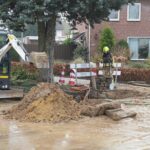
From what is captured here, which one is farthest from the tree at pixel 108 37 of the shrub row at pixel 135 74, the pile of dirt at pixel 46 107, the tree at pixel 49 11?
the pile of dirt at pixel 46 107

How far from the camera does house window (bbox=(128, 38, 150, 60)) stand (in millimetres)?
40312

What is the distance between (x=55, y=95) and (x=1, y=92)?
13.1 ft

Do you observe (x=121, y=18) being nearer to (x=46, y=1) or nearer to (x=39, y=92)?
(x=46, y=1)

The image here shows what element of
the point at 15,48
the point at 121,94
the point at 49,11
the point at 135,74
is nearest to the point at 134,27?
the point at 135,74

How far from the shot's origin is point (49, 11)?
19.1m

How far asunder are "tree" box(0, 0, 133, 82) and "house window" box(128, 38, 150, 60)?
1925 cm

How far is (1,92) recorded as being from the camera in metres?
17.9

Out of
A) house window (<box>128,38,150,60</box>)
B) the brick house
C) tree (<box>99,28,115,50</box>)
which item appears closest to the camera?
tree (<box>99,28,115,50</box>)

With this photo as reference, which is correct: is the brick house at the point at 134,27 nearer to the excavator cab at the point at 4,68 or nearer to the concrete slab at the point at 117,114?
the excavator cab at the point at 4,68

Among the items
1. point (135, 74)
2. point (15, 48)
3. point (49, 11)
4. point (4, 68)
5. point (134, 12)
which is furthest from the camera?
point (134, 12)

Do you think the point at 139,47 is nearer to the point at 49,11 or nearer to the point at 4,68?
the point at 49,11

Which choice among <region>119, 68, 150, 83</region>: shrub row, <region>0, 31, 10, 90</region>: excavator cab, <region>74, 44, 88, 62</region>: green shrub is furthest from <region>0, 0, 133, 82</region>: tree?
<region>74, 44, 88, 62</region>: green shrub

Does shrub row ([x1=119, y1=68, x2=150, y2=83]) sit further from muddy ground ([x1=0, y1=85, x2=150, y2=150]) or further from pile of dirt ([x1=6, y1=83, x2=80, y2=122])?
pile of dirt ([x1=6, y1=83, x2=80, y2=122])

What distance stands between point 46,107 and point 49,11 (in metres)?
5.95
